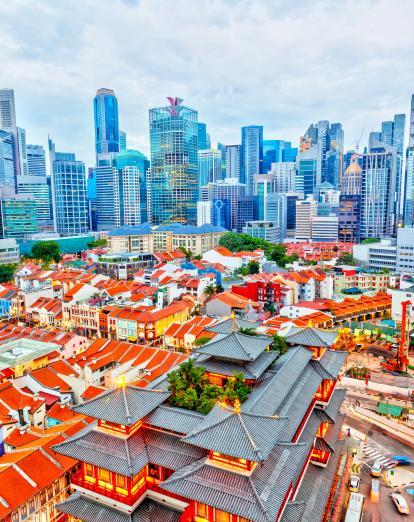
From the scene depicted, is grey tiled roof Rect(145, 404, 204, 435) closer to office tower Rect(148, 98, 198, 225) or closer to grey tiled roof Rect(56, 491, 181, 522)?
grey tiled roof Rect(56, 491, 181, 522)

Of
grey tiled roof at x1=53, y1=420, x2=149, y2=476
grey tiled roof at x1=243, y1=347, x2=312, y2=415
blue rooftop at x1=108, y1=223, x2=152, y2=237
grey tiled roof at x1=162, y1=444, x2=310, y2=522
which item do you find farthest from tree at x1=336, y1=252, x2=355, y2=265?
grey tiled roof at x1=53, y1=420, x2=149, y2=476

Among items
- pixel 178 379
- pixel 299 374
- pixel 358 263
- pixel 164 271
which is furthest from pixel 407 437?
pixel 358 263

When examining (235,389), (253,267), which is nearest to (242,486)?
(235,389)

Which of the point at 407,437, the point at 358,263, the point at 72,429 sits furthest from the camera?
the point at 358,263

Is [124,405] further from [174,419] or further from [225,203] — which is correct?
[225,203]

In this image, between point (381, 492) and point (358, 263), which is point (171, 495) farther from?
point (358, 263)

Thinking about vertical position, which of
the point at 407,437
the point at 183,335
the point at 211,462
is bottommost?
the point at 407,437

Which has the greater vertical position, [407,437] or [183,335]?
[183,335]
